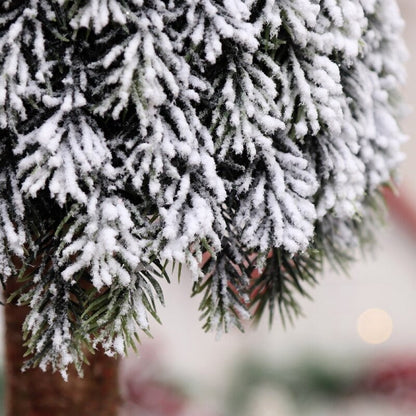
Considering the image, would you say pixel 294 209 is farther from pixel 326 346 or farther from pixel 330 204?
pixel 326 346

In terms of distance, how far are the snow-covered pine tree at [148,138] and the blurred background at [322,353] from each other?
782 mm

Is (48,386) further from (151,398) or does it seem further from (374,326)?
(374,326)

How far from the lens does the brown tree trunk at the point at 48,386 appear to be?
0.61 metres

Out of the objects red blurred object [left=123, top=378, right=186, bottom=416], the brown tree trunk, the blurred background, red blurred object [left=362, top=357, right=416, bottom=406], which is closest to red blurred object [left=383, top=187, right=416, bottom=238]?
the blurred background

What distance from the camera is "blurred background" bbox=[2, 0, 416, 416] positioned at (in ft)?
4.60

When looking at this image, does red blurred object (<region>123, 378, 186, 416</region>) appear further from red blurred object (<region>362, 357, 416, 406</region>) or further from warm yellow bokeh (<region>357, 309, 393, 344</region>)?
warm yellow bokeh (<region>357, 309, 393, 344</region>)

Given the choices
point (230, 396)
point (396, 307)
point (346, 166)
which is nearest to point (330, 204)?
point (346, 166)

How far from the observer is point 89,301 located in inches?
19.1

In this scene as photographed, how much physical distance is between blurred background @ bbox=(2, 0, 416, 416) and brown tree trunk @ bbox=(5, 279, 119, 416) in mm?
561

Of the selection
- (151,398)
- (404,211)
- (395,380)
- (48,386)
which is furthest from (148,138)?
(404,211)

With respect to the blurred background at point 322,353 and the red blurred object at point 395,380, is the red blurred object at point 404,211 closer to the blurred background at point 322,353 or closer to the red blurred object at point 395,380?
the blurred background at point 322,353

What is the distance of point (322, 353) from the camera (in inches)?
61.9

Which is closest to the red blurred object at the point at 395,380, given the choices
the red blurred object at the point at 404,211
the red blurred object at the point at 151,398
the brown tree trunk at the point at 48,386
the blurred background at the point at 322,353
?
the blurred background at the point at 322,353

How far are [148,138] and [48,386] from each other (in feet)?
1.10
